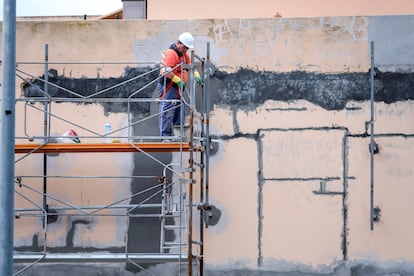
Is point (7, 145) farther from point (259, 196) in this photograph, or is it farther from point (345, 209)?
point (345, 209)

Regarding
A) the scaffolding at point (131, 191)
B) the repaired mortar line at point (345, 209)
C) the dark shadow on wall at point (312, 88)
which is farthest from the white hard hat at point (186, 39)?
the repaired mortar line at point (345, 209)

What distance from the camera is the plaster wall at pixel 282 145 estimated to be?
37.4 feet

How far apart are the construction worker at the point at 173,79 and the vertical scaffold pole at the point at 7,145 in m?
3.29

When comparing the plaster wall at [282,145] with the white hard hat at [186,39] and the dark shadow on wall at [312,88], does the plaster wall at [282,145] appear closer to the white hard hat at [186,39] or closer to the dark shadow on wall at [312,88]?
the dark shadow on wall at [312,88]

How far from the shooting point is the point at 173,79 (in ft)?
35.7

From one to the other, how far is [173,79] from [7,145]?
3664 mm

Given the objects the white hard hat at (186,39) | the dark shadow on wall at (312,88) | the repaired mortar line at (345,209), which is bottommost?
the repaired mortar line at (345,209)

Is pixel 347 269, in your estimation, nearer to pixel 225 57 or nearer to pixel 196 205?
pixel 196 205

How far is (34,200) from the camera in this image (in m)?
11.6

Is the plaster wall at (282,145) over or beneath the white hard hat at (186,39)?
beneath

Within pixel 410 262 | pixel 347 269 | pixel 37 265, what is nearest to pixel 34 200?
pixel 37 265

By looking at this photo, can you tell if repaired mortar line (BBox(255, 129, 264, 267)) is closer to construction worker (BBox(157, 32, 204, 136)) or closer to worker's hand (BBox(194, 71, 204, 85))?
worker's hand (BBox(194, 71, 204, 85))

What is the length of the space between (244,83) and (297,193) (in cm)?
171

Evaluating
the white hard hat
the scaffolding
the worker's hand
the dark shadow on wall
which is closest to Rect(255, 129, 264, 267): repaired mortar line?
the dark shadow on wall
